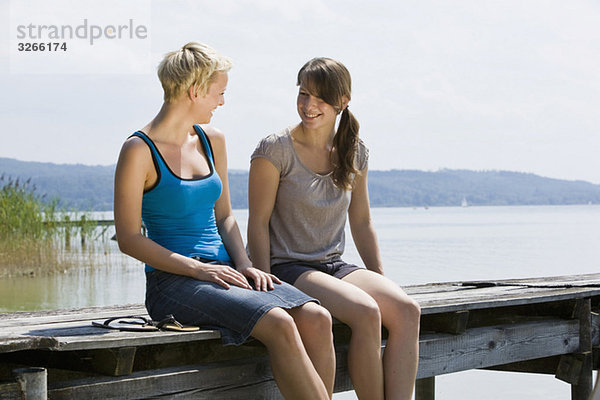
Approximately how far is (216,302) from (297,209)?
73 cm

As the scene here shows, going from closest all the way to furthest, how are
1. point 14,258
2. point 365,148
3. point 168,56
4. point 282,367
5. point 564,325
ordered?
1. point 282,367
2. point 168,56
3. point 365,148
4. point 564,325
5. point 14,258

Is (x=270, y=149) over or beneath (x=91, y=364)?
over

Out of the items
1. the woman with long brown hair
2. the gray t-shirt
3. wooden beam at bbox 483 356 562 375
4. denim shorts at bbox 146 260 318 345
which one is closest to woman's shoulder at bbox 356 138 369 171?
the woman with long brown hair

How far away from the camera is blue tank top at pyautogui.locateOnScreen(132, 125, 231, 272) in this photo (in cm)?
297

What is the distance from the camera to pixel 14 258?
38.8ft

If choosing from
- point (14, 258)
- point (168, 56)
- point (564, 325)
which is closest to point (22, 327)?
point (168, 56)

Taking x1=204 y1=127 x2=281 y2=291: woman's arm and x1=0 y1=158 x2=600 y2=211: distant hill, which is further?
x1=0 y1=158 x2=600 y2=211: distant hill

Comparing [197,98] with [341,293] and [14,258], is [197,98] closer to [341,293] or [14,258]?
[341,293]

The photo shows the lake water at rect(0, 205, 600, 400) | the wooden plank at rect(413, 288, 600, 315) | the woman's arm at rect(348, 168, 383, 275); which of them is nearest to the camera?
the wooden plank at rect(413, 288, 600, 315)

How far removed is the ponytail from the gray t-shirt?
6 centimetres

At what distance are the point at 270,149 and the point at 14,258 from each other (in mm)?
9226

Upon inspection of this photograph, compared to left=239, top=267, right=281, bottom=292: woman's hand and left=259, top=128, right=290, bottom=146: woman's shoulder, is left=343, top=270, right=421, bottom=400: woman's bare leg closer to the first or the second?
left=239, top=267, right=281, bottom=292: woman's hand

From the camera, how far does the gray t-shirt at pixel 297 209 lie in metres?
3.42

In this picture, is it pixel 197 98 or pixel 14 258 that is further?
pixel 14 258
